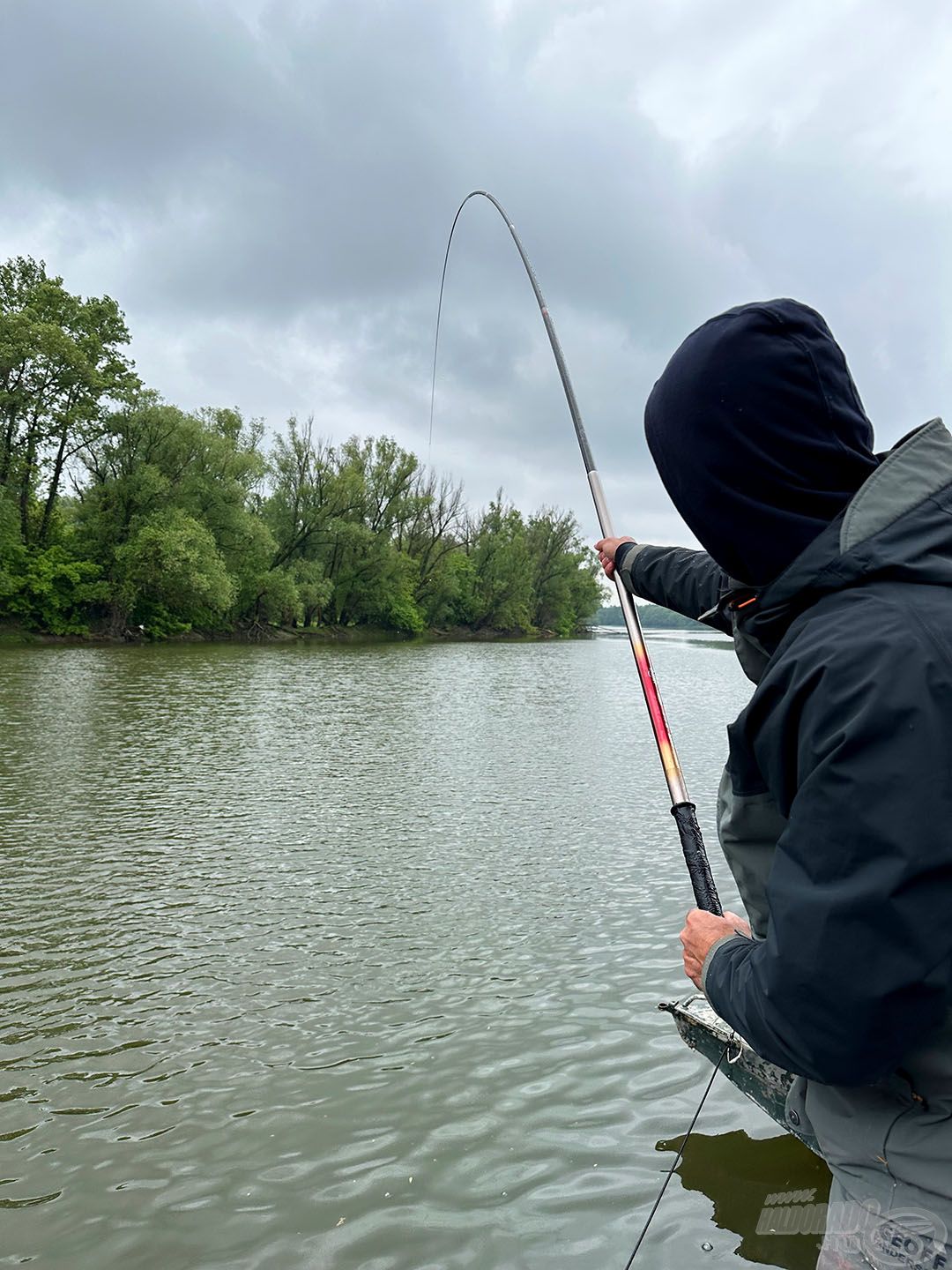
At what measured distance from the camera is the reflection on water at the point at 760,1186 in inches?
126

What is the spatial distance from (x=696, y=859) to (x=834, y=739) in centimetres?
142

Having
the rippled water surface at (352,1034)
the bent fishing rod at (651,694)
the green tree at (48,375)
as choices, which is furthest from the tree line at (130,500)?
the bent fishing rod at (651,694)

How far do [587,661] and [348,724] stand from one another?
28.1m

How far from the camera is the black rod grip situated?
2500 millimetres

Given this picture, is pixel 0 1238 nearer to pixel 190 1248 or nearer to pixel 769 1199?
pixel 190 1248

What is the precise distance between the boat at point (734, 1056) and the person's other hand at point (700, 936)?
3.59 ft

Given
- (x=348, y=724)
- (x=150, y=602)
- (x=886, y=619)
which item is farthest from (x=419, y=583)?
(x=886, y=619)

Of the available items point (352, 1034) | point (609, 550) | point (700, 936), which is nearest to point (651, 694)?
point (609, 550)

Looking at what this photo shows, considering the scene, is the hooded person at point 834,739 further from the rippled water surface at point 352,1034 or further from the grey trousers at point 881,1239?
the rippled water surface at point 352,1034

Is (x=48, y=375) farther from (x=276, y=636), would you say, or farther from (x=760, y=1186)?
(x=760, y=1186)

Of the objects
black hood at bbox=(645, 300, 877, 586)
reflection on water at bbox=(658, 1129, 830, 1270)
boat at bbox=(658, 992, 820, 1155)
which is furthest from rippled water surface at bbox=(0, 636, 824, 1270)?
black hood at bbox=(645, 300, 877, 586)

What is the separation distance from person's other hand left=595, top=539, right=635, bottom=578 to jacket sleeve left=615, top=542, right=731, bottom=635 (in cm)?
3

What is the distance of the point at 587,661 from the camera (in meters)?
44.0

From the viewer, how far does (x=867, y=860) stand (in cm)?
Result: 127
